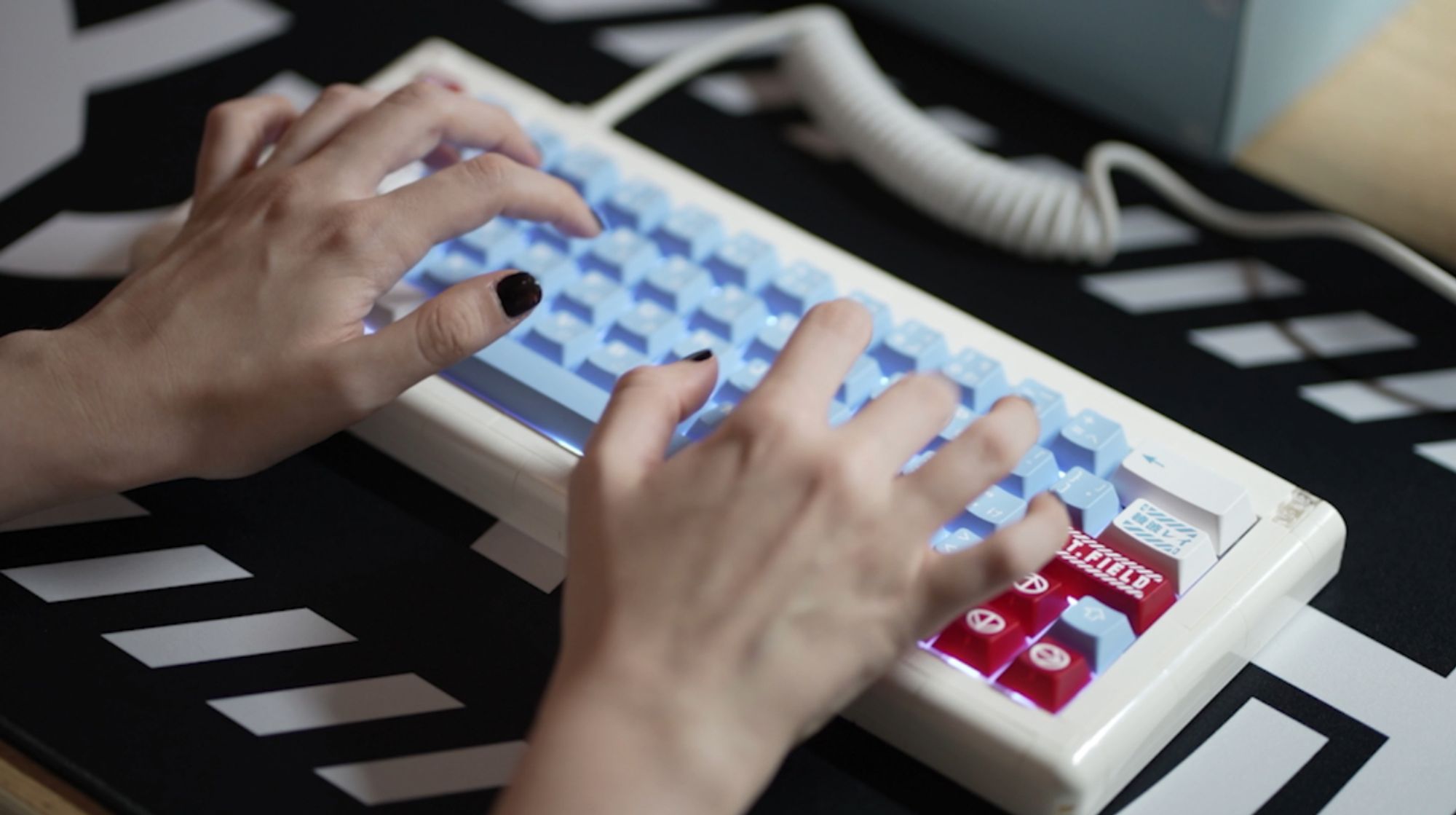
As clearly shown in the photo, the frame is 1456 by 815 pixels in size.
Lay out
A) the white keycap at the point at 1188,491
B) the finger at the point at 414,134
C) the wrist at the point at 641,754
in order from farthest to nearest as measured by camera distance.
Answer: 1. the finger at the point at 414,134
2. the white keycap at the point at 1188,491
3. the wrist at the point at 641,754

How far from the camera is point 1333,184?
0.82 meters

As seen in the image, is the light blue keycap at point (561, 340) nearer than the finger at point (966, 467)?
No

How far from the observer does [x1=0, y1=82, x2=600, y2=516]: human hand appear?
64 centimetres

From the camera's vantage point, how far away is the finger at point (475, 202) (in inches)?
26.6

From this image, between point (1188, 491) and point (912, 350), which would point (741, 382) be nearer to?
point (912, 350)

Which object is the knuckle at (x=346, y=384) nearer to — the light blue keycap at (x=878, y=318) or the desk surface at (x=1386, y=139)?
the light blue keycap at (x=878, y=318)

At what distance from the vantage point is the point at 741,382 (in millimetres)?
651

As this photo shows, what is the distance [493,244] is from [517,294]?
0.24 ft

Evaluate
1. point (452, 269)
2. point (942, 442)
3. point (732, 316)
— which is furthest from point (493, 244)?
point (942, 442)

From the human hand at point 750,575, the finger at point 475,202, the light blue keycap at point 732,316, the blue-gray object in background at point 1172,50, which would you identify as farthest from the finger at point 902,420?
the blue-gray object in background at point 1172,50

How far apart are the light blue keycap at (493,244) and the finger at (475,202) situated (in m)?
0.01

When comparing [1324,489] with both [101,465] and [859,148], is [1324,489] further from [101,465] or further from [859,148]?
[101,465]

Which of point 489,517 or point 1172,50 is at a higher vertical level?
point 1172,50

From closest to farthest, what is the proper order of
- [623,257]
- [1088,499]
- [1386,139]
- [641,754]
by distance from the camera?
[641,754] < [1088,499] < [623,257] < [1386,139]
